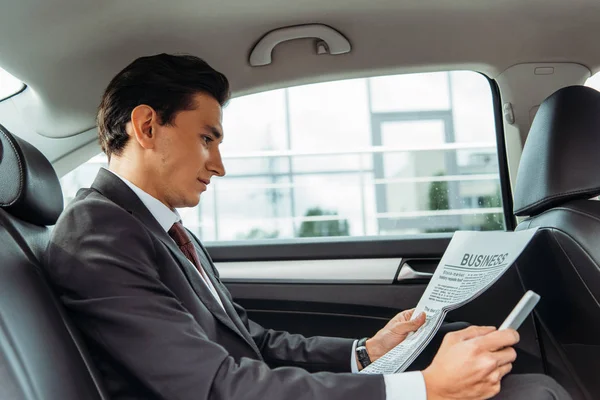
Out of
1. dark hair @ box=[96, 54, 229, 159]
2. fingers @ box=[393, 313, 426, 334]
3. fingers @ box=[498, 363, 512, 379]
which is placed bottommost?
fingers @ box=[498, 363, 512, 379]

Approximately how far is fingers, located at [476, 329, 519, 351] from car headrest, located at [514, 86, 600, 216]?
589mm

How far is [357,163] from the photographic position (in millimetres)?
2291

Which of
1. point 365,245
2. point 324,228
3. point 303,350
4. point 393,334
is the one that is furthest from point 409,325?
point 324,228

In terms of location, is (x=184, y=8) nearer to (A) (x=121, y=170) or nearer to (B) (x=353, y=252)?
(A) (x=121, y=170)

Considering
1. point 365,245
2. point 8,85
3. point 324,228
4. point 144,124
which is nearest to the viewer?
point 144,124

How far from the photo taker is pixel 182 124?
4.32ft

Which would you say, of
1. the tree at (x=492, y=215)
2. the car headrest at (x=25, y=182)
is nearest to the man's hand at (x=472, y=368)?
the car headrest at (x=25, y=182)

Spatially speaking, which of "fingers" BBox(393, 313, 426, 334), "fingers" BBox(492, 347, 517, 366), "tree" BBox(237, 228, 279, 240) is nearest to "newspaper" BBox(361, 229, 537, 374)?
"fingers" BBox(393, 313, 426, 334)

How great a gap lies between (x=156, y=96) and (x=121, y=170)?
0.55ft

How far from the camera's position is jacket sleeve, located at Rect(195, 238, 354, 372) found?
1442mm

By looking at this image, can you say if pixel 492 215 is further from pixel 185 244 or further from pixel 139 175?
pixel 139 175

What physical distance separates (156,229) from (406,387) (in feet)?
1.78

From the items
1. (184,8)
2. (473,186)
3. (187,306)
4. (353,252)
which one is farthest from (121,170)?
(473,186)

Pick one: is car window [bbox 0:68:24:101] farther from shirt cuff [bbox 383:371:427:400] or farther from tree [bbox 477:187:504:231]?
tree [bbox 477:187:504:231]
